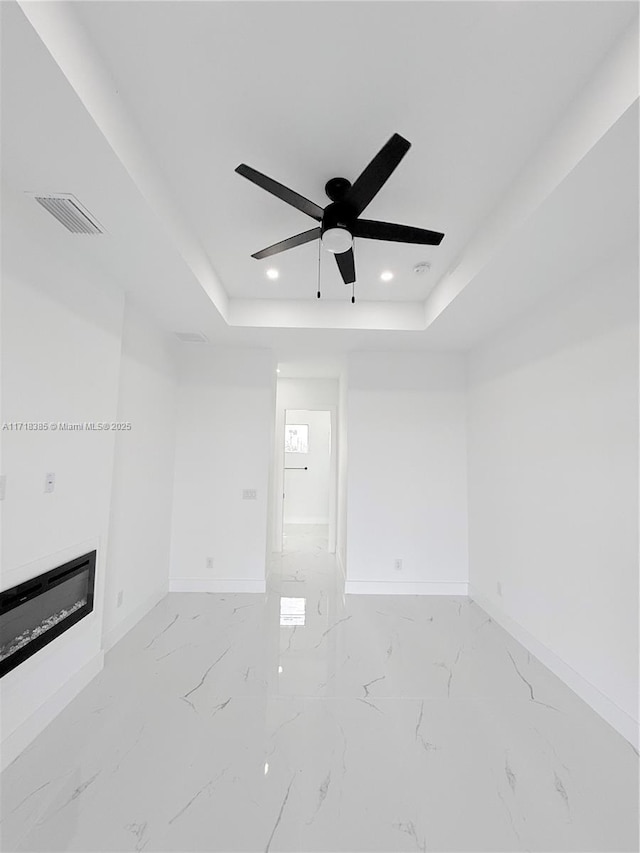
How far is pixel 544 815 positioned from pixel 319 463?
708 cm

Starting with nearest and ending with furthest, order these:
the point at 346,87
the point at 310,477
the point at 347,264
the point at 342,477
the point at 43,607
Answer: the point at 346,87 < the point at 43,607 < the point at 347,264 < the point at 342,477 < the point at 310,477

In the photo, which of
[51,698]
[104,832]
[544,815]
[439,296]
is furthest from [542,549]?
[51,698]

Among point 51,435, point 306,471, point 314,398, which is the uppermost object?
point 314,398

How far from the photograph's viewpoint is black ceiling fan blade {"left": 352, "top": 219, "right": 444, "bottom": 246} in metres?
1.98

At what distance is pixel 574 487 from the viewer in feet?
8.37

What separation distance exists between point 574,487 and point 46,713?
332cm

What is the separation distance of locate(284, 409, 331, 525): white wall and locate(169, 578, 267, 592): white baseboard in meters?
4.02

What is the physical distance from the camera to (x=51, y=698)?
211 centimetres

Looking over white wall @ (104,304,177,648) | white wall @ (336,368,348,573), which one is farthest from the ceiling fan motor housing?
white wall @ (336,368,348,573)

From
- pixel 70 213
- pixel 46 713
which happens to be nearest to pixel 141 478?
pixel 46 713

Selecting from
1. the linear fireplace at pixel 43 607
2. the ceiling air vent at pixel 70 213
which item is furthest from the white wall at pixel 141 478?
the ceiling air vent at pixel 70 213

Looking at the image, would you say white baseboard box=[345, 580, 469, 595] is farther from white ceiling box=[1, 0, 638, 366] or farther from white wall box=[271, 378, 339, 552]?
white ceiling box=[1, 0, 638, 366]

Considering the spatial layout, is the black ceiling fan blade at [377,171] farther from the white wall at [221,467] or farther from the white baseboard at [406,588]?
the white baseboard at [406,588]

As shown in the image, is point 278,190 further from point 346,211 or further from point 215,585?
point 215,585
